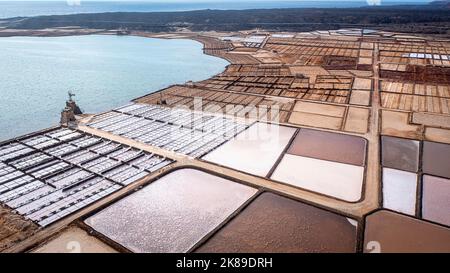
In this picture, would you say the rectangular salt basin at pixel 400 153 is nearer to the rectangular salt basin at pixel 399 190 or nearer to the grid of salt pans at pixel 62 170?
the rectangular salt basin at pixel 399 190

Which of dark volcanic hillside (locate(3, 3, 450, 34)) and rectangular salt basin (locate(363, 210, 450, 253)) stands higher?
dark volcanic hillside (locate(3, 3, 450, 34))

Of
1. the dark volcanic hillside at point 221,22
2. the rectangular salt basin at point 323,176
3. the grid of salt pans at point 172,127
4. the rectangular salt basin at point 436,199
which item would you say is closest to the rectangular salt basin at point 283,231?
the rectangular salt basin at point 323,176

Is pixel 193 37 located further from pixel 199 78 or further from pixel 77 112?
pixel 77 112

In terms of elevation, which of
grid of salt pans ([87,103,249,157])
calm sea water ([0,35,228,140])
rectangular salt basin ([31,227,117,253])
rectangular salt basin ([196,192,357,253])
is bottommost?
rectangular salt basin ([31,227,117,253])

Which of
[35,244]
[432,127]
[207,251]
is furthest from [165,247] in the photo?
[432,127]

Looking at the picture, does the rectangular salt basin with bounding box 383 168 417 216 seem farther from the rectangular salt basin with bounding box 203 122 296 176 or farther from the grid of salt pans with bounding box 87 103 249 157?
the grid of salt pans with bounding box 87 103 249 157

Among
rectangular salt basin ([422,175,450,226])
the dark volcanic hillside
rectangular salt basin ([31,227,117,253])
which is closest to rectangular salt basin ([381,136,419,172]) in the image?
rectangular salt basin ([422,175,450,226])
